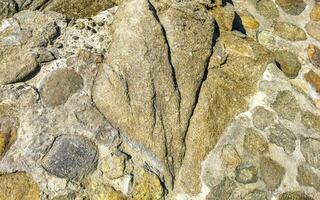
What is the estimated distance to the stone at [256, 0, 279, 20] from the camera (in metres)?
3.99

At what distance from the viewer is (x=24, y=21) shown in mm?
2922

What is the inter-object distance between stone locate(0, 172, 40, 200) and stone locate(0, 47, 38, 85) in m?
0.56

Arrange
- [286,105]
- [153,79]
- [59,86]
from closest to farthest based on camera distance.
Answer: [59,86], [153,79], [286,105]

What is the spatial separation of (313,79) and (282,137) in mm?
746

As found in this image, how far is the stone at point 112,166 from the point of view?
2.66 metres

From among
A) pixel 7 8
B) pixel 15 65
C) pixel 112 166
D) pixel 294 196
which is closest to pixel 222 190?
pixel 294 196

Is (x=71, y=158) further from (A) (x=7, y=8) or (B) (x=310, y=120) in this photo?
(B) (x=310, y=120)

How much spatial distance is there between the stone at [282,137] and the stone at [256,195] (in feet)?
1.25

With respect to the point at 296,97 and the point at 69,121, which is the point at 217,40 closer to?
the point at 296,97

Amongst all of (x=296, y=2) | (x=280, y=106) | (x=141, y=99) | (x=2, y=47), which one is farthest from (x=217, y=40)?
(x=2, y=47)

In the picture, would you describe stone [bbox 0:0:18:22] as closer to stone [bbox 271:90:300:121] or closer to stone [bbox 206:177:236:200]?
stone [bbox 206:177:236:200]

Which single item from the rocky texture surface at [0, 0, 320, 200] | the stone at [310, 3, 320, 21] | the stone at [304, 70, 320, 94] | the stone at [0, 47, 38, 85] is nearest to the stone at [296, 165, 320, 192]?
the rocky texture surface at [0, 0, 320, 200]

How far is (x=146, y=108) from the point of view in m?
2.83

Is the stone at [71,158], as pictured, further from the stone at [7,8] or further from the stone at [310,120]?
the stone at [310,120]
